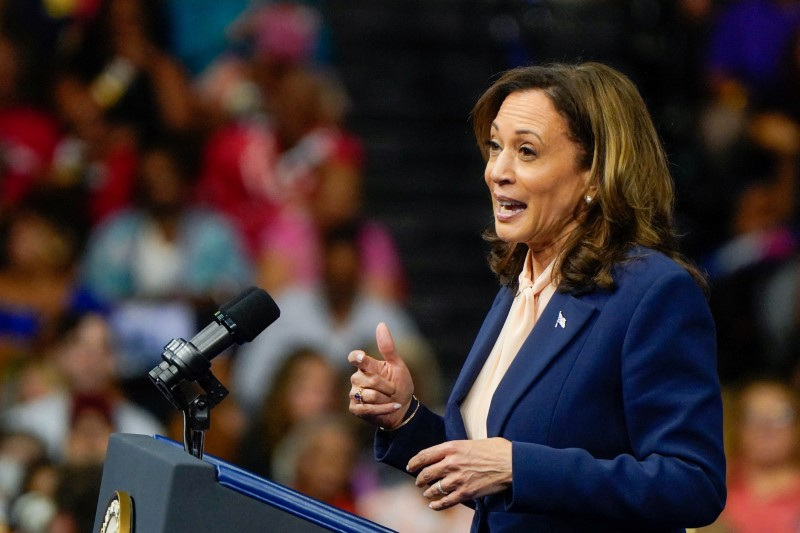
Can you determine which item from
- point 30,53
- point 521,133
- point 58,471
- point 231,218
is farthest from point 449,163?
point 521,133

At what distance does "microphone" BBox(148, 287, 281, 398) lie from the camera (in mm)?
1968

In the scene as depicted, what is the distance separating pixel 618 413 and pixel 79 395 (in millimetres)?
3575

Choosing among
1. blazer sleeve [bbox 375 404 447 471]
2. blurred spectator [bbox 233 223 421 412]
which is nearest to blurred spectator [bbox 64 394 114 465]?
blurred spectator [bbox 233 223 421 412]

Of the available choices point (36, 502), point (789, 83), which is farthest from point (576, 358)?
point (789, 83)

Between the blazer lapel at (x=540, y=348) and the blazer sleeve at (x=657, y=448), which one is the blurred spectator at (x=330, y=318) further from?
the blazer sleeve at (x=657, y=448)

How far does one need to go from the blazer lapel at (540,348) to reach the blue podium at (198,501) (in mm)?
260

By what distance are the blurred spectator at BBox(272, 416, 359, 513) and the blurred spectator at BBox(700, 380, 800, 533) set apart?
4.50 feet

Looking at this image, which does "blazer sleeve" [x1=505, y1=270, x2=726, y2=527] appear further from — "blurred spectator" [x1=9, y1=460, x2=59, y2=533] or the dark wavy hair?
"blurred spectator" [x1=9, y1=460, x2=59, y2=533]

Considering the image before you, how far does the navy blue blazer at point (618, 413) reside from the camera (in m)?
1.92

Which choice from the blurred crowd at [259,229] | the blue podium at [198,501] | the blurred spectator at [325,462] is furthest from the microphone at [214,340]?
the blurred spectator at [325,462]

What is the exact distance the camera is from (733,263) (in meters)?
6.29

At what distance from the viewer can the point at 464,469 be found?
1.91 m

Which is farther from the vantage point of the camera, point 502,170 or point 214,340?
point 502,170

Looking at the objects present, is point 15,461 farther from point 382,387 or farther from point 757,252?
point 757,252
